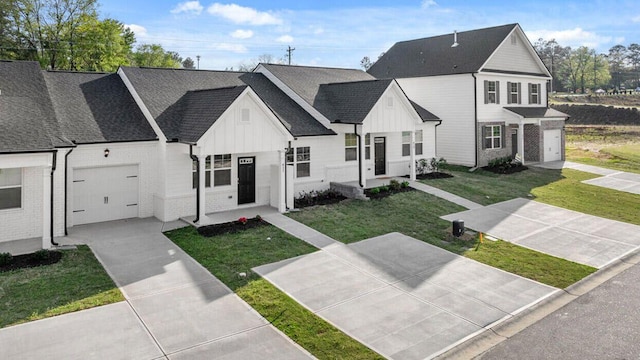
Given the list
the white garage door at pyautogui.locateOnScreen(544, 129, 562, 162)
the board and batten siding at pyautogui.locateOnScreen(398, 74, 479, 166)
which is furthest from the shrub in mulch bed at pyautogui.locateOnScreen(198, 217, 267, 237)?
the white garage door at pyautogui.locateOnScreen(544, 129, 562, 162)

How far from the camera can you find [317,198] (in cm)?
1928

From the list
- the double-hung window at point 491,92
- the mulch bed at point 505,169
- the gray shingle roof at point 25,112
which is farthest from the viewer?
the double-hung window at point 491,92

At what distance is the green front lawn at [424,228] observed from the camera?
12.2m

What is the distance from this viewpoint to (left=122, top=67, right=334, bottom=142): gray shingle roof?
1723 cm

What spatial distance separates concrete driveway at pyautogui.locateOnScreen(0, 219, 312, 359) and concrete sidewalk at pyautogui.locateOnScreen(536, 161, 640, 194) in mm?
22054

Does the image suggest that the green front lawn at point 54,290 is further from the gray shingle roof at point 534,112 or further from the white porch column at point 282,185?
the gray shingle roof at point 534,112

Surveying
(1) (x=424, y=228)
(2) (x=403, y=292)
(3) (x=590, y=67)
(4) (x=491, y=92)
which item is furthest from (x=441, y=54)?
(3) (x=590, y=67)

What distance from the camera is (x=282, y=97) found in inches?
893

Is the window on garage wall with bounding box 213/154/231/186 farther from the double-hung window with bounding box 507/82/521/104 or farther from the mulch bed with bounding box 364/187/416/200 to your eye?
the double-hung window with bounding box 507/82/521/104

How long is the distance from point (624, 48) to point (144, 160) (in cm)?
15581

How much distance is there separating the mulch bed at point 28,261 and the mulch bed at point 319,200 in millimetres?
8761

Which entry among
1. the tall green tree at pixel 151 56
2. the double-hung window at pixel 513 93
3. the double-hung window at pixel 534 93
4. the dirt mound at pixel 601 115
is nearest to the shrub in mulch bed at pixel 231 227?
the double-hung window at pixel 513 93

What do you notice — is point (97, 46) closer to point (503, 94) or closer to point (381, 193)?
point (381, 193)

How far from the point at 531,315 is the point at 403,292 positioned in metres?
2.77
